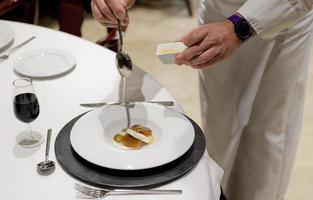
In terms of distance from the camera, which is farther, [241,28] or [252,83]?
[252,83]

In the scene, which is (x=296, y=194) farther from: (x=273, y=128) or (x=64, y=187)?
(x=64, y=187)

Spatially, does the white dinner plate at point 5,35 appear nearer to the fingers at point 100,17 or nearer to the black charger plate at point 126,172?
the fingers at point 100,17

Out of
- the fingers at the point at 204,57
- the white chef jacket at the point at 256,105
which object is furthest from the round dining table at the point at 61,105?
the white chef jacket at the point at 256,105

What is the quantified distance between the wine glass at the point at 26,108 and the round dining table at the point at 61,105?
2 cm

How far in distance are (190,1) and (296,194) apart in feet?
8.13

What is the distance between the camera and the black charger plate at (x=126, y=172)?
42.2 inches

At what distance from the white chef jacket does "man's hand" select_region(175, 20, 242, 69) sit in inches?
5.5

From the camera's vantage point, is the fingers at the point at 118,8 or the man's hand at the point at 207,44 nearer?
the man's hand at the point at 207,44

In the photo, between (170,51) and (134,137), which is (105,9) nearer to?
(170,51)

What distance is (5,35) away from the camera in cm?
177

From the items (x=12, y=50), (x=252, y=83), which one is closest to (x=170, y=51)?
(x=252, y=83)

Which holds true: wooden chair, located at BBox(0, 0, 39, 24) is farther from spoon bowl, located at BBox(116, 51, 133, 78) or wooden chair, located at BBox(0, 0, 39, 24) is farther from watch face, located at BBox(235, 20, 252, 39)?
watch face, located at BBox(235, 20, 252, 39)

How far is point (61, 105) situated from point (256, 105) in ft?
2.57

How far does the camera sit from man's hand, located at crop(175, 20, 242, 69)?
1304 mm
